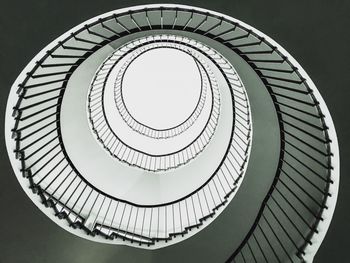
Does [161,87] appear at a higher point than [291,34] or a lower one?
higher

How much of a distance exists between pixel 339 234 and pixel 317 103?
1846 millimetres

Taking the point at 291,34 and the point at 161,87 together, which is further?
the point at 161,87

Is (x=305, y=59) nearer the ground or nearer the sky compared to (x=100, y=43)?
nearer the ground

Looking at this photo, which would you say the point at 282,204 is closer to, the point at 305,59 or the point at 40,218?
the point at 305,59

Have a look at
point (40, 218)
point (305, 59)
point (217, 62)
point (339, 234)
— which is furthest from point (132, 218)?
point (305, 59)

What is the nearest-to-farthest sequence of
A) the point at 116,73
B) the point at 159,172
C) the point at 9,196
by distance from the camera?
the point at 9,196 < the point at 159,172 < the point at 116,73

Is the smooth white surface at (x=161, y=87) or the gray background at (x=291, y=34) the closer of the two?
the gray background at (x=291, y=34)

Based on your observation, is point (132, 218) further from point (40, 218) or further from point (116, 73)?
point (116, 73)

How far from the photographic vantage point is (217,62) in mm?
6621

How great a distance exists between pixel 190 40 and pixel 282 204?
4.05 metres

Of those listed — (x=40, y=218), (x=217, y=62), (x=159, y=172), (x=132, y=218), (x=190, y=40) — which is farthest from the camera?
(x=159, y=172)

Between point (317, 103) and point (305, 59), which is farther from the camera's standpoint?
point (317, 103)

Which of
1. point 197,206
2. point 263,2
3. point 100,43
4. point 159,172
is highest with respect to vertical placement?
point 100,43

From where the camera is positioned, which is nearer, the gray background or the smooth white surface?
the gray background
